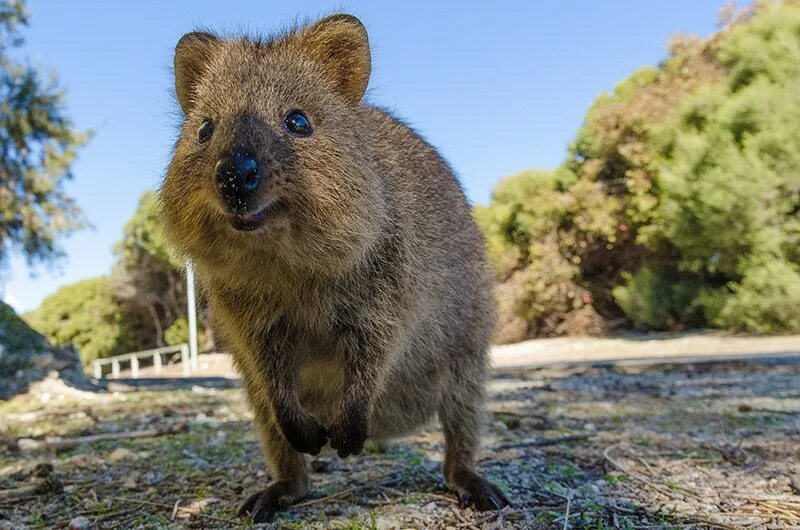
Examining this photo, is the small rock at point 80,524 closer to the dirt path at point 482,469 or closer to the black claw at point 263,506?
the dirt path at point 482,469

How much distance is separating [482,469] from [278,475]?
1150 mm

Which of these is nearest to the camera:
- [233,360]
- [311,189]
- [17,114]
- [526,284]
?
[311,189]

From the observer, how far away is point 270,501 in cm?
295

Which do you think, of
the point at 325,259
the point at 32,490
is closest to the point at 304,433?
the point at 325,259

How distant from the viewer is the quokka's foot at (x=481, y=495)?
115 inches

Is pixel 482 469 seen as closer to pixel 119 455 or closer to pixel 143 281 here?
pixel 119 455

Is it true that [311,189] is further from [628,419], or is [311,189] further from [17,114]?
[17,114]

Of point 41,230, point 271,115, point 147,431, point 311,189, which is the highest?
point 41,230

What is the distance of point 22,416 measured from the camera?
641cm

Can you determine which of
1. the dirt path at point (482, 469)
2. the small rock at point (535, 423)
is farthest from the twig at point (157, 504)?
the small rock at point (535, 423)

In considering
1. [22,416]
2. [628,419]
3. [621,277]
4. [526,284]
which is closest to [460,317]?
[628,419]

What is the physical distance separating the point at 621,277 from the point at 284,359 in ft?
85.0

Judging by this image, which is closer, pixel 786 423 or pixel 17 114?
pixel 786 423

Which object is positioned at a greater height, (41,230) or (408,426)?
(41,230)
